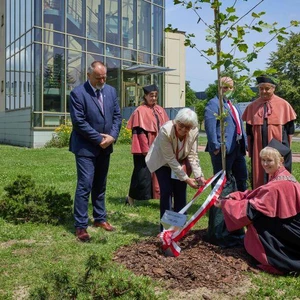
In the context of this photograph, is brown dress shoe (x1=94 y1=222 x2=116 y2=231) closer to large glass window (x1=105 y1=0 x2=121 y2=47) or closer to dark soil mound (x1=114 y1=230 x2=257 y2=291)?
dark soil mound (x1=114 y1=230 x2=257 y2=291)

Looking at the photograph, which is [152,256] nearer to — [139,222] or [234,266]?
[234,266]

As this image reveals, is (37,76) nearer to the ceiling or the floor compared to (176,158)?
nearer to the ceiling

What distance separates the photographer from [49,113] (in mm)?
20562

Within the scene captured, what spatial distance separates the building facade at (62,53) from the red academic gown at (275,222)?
57.2ft

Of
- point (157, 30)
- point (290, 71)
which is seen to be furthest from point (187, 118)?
point (290, 71)

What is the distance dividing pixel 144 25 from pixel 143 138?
19.6 m

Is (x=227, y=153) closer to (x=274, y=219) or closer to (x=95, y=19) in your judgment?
(x=274, y=219)

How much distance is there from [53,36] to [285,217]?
737 inches

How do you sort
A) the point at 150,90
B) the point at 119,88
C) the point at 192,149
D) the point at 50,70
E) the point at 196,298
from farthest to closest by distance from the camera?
the point at 119,88, the point at 50,70, the point at 150,90, the point at 192,149, the point at 196,298

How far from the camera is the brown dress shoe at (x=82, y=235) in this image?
4.97 meters

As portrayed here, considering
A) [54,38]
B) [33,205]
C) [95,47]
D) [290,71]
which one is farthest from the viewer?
[290,71]

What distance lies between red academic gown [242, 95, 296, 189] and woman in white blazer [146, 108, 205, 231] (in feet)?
3.29

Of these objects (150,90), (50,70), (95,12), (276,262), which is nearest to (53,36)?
(50,70)

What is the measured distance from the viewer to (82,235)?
16.5ft
